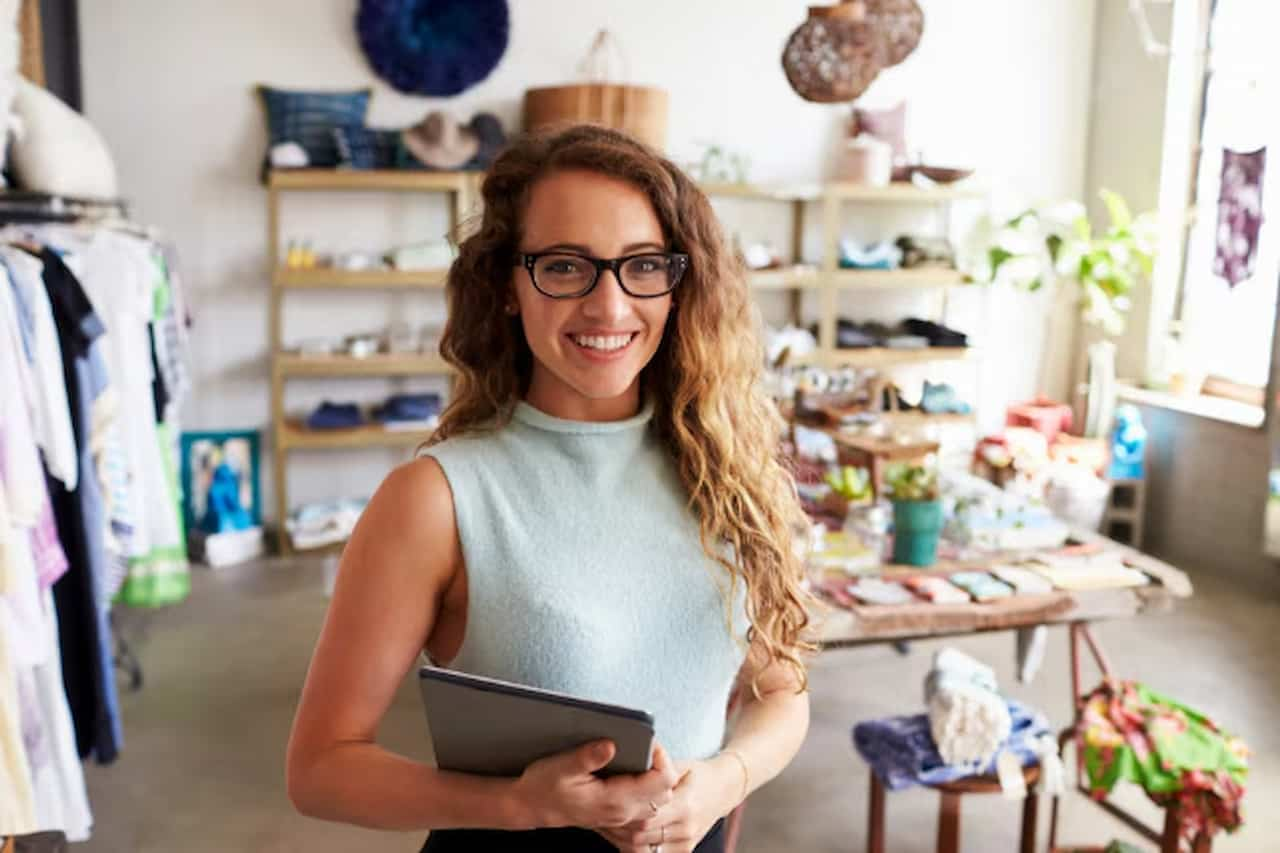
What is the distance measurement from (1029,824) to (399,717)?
6.21ft

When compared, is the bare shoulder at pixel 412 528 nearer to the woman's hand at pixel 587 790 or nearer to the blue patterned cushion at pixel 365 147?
the woman's hand at pixel 587 790

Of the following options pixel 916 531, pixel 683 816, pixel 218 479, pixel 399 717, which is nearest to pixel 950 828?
pixel 916 531

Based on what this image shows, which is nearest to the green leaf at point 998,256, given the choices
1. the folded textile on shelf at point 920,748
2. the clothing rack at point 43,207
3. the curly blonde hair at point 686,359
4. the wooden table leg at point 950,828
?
the folded textile on shelf at point 920,748

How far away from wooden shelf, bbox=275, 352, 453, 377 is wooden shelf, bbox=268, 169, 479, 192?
2.53ft

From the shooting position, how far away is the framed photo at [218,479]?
207 inches

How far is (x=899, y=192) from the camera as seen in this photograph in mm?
5605

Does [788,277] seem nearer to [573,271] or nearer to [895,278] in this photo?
[895,278]

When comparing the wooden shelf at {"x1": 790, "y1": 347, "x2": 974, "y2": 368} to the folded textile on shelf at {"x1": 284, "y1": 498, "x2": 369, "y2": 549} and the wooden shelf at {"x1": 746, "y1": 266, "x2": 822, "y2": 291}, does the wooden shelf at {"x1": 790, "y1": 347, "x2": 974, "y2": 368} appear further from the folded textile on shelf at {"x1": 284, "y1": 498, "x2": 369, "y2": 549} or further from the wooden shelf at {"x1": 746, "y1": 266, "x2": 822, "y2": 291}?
the folded textile on shelf at {"x1": 284, "y1": 498, "x2": 369, "y2": 549}

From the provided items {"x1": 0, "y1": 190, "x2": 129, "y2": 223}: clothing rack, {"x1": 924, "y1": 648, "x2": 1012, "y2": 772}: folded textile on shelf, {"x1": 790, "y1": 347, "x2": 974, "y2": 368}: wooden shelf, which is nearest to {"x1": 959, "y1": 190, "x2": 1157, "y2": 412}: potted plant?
{"x1": 790, "y1": 347, "x2": 974, "y2": 368}: wooden shelf

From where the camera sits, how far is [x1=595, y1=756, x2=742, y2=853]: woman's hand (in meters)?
1.11

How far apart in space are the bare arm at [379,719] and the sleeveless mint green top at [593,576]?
53 millimetres

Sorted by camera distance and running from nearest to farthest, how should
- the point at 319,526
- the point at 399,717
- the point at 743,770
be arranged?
the point at 743,770 → the point at 399,717 → the point at 319,526


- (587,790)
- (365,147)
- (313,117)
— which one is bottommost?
(587,790)

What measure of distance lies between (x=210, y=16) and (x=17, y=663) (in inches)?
152
